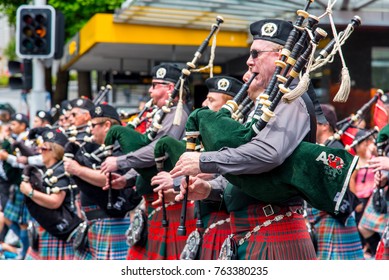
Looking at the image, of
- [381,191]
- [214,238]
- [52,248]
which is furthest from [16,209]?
[214,238]

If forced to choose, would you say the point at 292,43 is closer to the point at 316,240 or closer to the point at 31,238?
the point at 316,240

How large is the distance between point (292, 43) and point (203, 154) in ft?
2.12

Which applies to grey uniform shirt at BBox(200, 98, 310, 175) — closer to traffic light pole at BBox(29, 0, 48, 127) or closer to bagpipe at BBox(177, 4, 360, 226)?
bagpipe at BBox(177, 4, 360, 226)

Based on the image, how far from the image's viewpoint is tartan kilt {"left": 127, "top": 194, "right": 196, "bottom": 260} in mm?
5758

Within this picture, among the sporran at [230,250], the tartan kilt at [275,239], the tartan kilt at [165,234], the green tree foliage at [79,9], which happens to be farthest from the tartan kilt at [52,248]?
the green tree foliage at [79,9]

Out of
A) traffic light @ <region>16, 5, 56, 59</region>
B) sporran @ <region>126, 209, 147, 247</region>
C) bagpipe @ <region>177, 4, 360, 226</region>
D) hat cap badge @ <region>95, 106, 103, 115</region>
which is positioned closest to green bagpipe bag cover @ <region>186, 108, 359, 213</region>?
bagpipe @ <region>177, 4, 360, 226</region>

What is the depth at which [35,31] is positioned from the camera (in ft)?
37.7

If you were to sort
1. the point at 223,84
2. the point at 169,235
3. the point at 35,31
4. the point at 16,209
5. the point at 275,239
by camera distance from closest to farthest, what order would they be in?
the point at 275,239, the point at 223,84, the point at 169,235, the point at 16,209, the point at 35,31

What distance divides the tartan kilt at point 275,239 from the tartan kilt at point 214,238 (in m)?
0.90

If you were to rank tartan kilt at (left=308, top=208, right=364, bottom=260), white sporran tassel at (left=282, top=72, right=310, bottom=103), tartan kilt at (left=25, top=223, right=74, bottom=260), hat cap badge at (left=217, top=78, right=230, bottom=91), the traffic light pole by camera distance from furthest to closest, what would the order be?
the traffic light pole < tartan kilt at (left=25, top=223, right=74, bottom=260) < tartan kilt at (left=308, top=208, right=364, bottom=260) < hat cap badge at (left=217, top=78, right=230, bottom=91) < white sporran tassel at (left=282, top=72, right=310, bottom=103)

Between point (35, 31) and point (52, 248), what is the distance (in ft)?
15.6

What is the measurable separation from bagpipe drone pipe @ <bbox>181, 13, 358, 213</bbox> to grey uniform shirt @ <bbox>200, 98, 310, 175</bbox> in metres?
0.05

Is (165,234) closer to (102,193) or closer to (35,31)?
(102,193)

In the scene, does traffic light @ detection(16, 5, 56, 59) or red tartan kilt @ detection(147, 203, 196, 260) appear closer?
red tartan kilt @ detection(147, 203, 196, 260)
